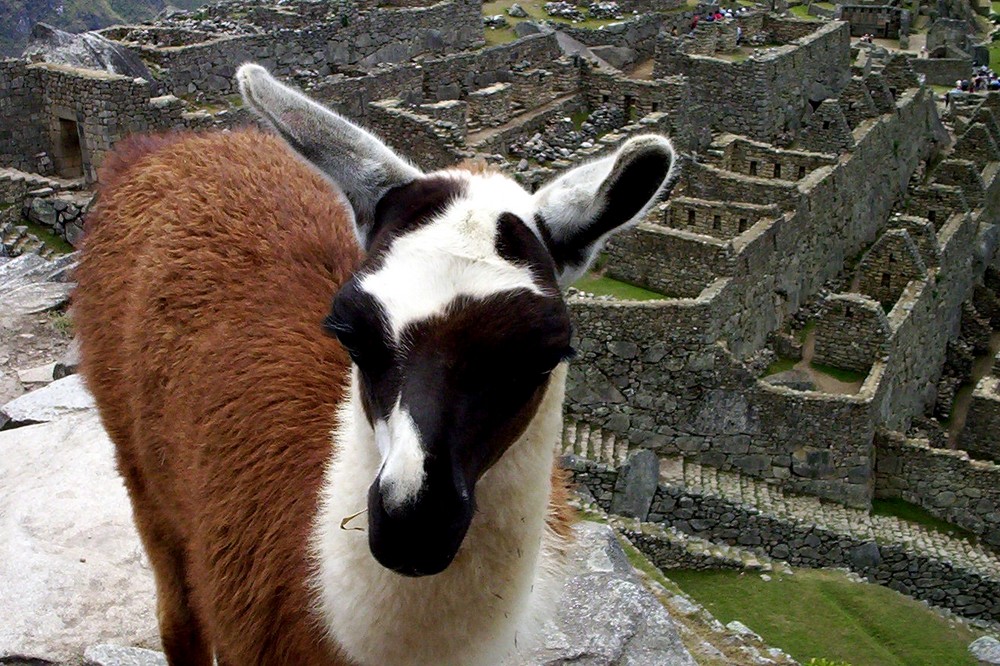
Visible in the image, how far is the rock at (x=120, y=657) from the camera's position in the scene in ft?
17.0

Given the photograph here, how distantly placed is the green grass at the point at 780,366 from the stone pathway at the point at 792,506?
6.73 feet

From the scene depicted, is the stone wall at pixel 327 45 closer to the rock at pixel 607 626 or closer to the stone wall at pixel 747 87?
the stone wall at pixel 747 87

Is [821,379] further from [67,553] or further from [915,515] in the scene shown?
[67,553]

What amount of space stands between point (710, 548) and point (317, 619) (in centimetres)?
1003

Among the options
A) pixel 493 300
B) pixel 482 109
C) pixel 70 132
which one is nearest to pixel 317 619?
pixel 493 300

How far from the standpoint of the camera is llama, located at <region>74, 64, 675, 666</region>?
8.75 ft

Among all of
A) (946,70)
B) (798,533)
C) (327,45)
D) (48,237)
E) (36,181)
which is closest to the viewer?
(48,237)

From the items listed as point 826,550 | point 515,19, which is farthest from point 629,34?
point 826,550

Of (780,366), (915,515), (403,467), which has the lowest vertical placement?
(915,515)

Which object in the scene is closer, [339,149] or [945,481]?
[339,149]

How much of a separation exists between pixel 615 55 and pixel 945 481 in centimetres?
1353

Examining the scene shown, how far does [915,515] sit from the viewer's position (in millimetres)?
15297

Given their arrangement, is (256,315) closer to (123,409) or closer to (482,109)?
(123,409)

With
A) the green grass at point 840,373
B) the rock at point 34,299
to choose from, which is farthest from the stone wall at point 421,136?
the rock at point 34,299
